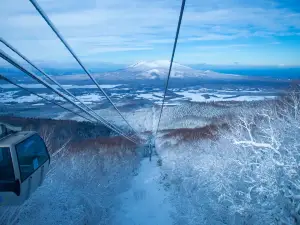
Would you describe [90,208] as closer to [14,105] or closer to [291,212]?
[291,212]

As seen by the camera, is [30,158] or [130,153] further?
[130,153]

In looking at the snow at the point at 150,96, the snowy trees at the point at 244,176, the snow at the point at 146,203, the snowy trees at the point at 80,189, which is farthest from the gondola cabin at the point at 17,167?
the snow at the point at 150,96

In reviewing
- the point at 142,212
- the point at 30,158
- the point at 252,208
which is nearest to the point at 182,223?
the point at 142,212

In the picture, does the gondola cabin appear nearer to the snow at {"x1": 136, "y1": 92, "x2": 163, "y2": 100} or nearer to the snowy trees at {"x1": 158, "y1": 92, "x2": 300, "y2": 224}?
the snowy trees at {"x1": 158, "y1": 92, "x2": 300, "y2": 224}

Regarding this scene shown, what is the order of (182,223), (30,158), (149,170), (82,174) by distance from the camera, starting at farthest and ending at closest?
(149,170), (82,174), (182,223), (30,158)

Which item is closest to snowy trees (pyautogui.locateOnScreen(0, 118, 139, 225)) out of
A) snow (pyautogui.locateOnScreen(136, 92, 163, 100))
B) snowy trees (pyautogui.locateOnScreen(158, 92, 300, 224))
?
snowy trees (pyautogui.locateOnScreen(158, 92, 300, 224))

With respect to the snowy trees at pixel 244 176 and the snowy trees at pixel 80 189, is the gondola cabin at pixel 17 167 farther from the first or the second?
the snowy trees at pixel 244 176
